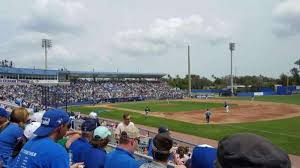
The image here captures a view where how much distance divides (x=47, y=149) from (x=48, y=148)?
0.05 feet

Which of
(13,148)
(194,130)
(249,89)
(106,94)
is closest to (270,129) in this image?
(194,130)

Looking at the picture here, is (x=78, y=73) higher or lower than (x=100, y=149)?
higher

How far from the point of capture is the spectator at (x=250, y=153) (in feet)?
5.75

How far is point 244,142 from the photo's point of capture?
182 centimetres

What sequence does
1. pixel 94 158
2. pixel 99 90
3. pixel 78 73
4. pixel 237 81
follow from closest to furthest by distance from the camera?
1. pixel 94 158
2. pixel 99 90
3. pixel 78 73
4. pixel 237 81

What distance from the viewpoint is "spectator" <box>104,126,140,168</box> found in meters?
4.70

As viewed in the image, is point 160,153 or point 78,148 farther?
point 78,148

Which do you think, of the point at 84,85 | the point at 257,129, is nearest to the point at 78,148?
the point at 257,129

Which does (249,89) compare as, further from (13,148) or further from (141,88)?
(13,148)

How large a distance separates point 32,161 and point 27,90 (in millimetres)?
68660

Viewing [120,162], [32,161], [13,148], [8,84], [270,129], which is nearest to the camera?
[32,161]

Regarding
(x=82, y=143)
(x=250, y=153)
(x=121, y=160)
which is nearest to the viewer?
(x=250, y=153)

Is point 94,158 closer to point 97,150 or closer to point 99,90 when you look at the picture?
point 97,150

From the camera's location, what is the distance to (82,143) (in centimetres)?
617
